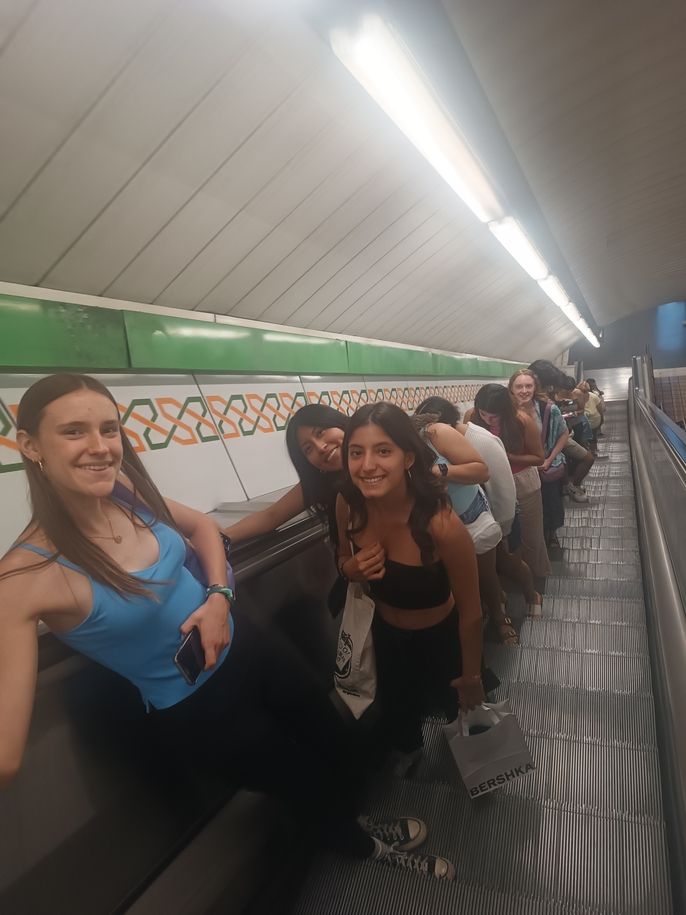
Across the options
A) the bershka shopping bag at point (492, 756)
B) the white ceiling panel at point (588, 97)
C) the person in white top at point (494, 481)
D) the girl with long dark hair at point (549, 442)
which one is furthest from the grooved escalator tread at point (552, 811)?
the white ceiling panel at point (588, 97)

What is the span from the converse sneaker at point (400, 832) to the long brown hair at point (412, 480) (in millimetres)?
1044

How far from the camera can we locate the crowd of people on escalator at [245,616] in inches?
41.4

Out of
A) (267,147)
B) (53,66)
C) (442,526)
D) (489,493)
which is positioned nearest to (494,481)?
(489,493)

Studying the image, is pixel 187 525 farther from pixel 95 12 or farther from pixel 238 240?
pixel 238 240

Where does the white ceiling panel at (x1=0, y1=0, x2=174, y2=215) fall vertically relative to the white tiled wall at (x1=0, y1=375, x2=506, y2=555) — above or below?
above

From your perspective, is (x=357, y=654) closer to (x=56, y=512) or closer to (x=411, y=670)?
(x=411, y=670)

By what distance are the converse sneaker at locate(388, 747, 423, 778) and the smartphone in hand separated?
51.4 inches

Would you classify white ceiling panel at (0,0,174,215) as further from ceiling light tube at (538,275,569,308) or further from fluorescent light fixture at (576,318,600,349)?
fluorescent light fixture at (576,318,600,349)

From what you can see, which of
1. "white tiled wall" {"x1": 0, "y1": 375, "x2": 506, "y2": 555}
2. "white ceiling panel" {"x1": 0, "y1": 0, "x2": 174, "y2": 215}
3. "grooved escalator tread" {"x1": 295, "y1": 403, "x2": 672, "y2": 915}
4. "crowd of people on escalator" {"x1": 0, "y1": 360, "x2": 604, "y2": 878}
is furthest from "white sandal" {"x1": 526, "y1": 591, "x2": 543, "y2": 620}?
"white ceiling panel" {"x1": 0, "y1": 0, "x2": 174, "y2": 215}

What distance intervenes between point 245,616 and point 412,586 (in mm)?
645

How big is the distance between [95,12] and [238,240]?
177cm

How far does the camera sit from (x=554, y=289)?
1028 centimetres

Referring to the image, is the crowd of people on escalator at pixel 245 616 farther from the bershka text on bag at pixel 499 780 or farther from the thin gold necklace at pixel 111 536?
the bershka text on bag at pixel 499 780

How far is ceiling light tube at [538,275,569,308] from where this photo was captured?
933 centimetres
